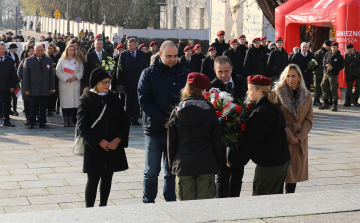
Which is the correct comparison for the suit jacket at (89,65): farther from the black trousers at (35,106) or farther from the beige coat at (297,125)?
the beige coat at (297,125)

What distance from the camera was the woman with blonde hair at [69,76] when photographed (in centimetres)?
1177

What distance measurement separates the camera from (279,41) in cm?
1552

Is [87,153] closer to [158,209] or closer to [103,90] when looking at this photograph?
[103,90]

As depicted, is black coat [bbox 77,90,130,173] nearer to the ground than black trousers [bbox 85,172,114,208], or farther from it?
farther from it

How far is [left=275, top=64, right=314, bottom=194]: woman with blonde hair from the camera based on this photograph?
Answer: 19.7ft

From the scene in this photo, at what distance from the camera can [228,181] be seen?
5.88 m

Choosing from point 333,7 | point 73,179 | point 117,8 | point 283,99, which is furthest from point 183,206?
point 117,8

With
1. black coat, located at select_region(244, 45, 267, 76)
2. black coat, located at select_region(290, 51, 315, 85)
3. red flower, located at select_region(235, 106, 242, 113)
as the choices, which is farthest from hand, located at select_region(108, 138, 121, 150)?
black coat, located at select_region(290, 51, 315, 85)

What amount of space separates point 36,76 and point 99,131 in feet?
21.6

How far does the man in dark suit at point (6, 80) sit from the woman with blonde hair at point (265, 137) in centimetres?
811

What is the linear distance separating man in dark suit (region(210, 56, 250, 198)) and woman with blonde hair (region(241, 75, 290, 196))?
26 cm

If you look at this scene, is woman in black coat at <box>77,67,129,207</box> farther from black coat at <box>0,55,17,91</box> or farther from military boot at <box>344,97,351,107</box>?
military boot at <box>344,97,351,107</box>

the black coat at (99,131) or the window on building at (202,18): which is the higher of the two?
the window on building at (202,18)

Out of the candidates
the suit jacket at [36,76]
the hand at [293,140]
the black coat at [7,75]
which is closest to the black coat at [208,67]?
the suit jacket at [36,76]
